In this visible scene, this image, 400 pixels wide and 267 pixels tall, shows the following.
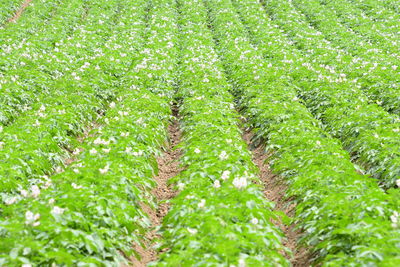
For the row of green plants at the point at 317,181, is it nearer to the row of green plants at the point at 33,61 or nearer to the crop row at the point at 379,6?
the row of green plants at the point at 33,61

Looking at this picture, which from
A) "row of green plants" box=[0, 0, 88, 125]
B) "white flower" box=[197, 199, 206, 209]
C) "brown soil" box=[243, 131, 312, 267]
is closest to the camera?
"white flower" box=[197, 199, 206, 209]

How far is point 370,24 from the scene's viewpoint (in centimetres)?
2173

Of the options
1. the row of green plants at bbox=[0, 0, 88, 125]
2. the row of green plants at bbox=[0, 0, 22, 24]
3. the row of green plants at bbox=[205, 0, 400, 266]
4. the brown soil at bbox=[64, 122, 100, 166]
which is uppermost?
the row of green plants at bbox=[0, 0, 22, 24]

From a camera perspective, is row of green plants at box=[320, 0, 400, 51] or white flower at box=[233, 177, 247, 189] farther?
row of green plants at box=[320, 0, 400, 51]

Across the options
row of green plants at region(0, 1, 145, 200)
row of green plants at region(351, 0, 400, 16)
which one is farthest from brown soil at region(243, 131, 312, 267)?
row of green plants at region(351, 0, 400, 16)

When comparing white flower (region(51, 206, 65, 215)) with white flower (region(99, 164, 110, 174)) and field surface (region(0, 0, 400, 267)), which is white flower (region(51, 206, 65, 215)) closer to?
field surface (region(0, 0, 400, 267))

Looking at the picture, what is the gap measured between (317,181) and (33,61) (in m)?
10.9

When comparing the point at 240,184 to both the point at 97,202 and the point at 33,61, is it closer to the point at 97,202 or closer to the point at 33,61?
the point at 97,202

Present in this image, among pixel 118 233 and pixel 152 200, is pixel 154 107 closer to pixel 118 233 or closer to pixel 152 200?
pixel 152 200

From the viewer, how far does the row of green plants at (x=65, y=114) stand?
698cm

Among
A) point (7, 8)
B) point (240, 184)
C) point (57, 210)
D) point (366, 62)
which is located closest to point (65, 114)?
point (57, 210)

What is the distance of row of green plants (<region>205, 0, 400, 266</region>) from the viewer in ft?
15.3

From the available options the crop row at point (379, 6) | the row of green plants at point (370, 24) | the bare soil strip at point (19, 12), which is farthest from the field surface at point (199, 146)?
the crop row at point (379, 6)

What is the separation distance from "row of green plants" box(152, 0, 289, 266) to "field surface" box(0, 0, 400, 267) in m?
0.03
